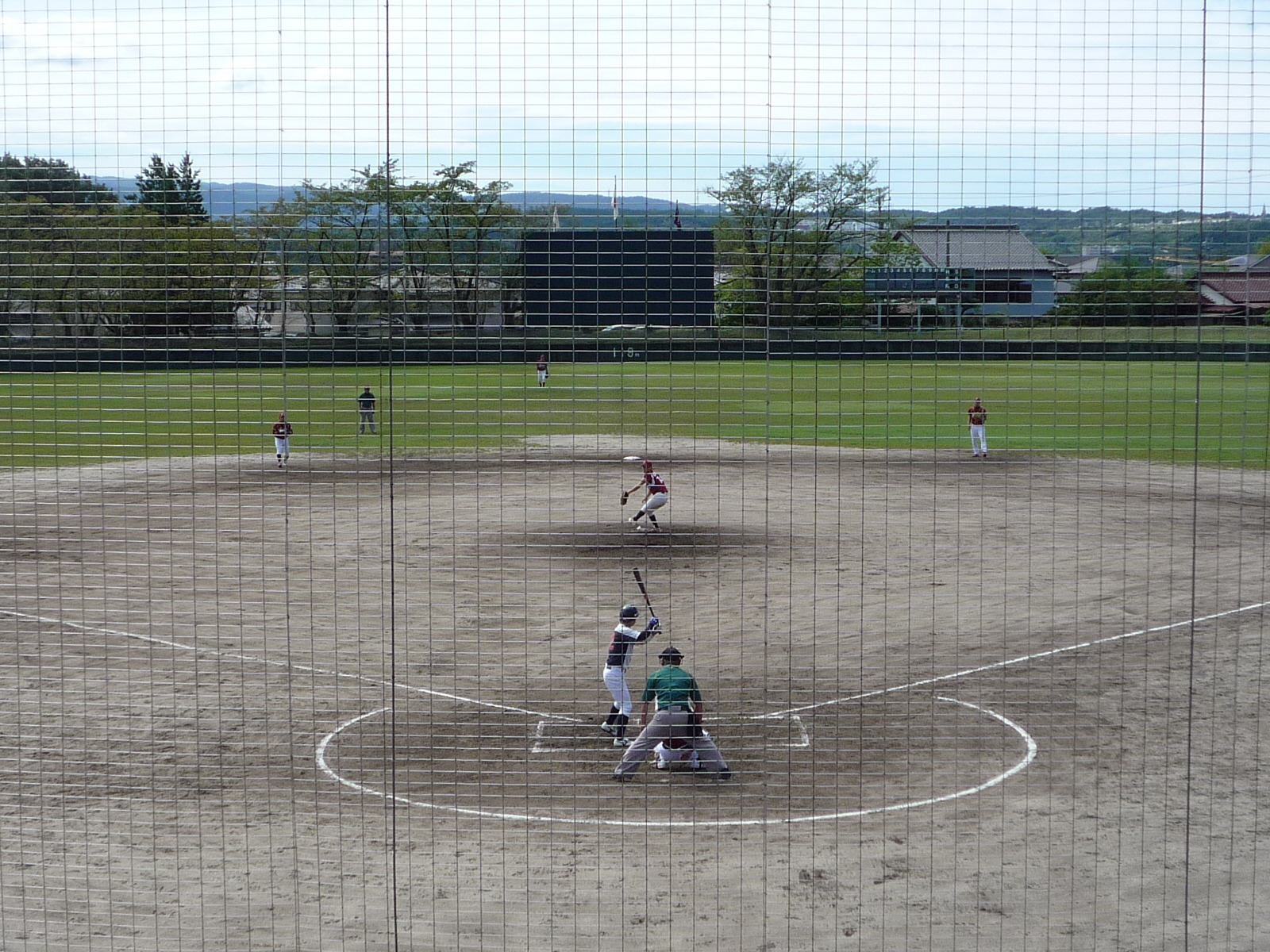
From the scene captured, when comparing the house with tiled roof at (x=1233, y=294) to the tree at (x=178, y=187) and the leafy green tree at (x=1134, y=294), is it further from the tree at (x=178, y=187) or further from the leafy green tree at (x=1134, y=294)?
the tree at (x=178, y=187)

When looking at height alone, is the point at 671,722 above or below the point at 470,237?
below

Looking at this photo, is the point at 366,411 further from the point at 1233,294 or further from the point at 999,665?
the point at 1233,294

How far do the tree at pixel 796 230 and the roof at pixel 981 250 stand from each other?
25 cm

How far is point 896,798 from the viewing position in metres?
7.04

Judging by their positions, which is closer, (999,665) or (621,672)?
(621,672)

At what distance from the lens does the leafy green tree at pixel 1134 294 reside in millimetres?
4836

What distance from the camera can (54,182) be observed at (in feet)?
17.0

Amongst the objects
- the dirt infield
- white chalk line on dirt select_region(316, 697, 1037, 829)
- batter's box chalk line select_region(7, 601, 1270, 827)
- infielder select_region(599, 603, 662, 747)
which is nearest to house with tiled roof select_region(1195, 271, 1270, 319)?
the dirt infield

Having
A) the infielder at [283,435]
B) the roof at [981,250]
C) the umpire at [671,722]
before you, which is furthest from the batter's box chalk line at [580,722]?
the roof at [981,250]

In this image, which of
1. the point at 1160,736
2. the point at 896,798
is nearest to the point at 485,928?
the point at 896,798

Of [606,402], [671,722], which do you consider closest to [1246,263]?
[671,722]

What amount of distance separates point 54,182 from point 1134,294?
15.2ft

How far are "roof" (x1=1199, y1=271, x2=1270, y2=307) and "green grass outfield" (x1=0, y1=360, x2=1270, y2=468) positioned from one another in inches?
12.5

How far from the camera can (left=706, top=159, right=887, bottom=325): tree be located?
16.1 ft
